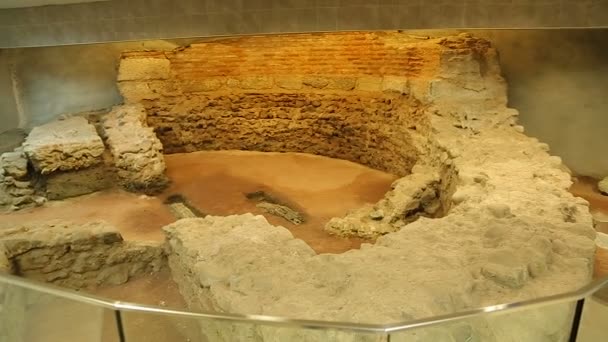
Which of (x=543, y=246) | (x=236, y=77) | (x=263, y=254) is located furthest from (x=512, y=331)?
(x=236, y=77)

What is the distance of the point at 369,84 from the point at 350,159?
158cm

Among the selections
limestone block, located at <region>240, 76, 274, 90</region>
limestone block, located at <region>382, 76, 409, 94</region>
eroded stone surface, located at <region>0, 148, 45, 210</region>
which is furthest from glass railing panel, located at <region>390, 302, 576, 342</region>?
limestone block, located at <region>240, 76, 274, 90</region>

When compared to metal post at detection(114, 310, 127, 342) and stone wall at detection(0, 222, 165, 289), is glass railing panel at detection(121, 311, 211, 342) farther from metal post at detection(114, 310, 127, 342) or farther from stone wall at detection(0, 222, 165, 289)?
stone wall at detection(0, 222, 165, 289)

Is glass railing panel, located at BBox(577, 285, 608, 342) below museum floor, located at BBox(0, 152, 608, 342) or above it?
above

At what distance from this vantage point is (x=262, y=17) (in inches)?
202

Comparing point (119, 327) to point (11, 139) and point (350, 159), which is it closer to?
point (350, 159)

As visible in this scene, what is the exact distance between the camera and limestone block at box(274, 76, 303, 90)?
973 centimetres

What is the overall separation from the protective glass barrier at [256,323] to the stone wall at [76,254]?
2.35m

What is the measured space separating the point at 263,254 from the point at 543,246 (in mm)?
2072

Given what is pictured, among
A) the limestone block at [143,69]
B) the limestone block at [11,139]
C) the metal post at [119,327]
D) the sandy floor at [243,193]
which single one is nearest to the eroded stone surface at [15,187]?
the sandy floor at [243,193]

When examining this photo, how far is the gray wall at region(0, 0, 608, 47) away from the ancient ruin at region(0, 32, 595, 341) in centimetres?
166

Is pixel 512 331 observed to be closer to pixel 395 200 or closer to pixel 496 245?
→ pixel 496 245

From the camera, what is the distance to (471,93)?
7305 mm

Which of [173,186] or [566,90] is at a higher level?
[566,90]
